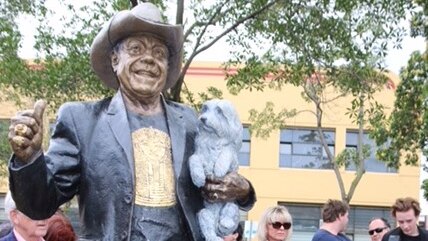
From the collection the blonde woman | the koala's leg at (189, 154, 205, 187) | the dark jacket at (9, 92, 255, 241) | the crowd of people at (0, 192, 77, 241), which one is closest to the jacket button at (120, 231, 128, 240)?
the dark jacket at (9, 92, 255, 241)

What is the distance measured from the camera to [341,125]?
3359 centimetres

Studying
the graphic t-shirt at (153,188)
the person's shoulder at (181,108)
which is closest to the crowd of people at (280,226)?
the person's shoulder at (181,108)

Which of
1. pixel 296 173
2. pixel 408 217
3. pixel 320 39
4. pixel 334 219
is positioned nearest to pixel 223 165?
pixel 334 219

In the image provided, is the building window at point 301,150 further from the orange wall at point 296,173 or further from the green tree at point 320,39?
the green tree at point 320,39

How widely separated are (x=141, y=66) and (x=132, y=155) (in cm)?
32

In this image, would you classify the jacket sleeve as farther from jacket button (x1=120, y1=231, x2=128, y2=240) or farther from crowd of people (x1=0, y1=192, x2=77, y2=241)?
crowd of people (x1=0, y1=192, x2=77, y2=241)

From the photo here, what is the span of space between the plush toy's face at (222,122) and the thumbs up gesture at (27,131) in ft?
2.34

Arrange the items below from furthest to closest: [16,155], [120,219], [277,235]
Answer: [277,235], [120,219], [16,155]

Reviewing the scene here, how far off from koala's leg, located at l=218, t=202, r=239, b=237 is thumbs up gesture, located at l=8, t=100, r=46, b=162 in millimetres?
763

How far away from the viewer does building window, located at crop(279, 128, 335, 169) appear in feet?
110

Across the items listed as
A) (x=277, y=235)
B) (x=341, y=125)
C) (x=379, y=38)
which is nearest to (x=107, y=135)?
(x=277, y=235)

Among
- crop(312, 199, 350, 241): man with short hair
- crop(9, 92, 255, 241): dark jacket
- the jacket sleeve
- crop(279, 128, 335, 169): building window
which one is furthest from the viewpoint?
crop(279, 128, 335, 169): building window

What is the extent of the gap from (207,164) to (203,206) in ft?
0.57

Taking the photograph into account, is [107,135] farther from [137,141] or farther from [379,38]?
[379,38]
